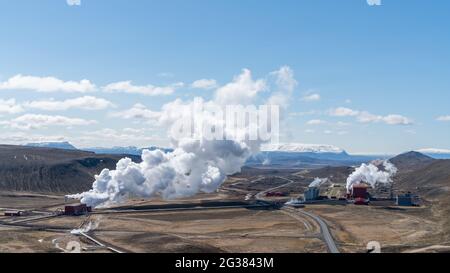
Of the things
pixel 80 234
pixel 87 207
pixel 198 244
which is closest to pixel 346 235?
pixel 198 244

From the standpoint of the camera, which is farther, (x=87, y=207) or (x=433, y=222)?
(x=87, y=207)

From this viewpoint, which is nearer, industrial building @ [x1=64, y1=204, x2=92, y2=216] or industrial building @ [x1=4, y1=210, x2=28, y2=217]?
industrial building @ [x1=4, y1=210, x2=28, y2=217]

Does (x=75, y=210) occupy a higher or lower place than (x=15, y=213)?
higher

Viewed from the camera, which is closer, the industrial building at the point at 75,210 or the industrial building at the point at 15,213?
the industrial building at the point at 15,213

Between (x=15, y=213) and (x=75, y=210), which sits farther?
(x=75, y=210)
